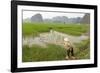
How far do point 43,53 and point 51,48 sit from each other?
0.09m

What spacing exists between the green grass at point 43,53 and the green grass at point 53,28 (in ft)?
0.44

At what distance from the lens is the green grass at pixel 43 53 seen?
1789 millimetres

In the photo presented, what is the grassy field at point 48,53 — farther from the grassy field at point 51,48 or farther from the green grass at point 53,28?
the green grass at point 53,28

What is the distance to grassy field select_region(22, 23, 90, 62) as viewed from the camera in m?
1.79

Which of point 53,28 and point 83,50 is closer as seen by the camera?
point 53,28

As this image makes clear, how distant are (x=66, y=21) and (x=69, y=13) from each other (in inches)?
3.1

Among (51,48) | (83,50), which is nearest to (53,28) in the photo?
(51,48)

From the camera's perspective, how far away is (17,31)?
1.74 m

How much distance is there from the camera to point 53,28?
6.14 ft

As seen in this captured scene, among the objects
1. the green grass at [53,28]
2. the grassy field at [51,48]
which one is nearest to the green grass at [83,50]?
the grassy field at [51,48]

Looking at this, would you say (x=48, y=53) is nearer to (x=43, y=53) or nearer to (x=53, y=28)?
(x=43, y=53)

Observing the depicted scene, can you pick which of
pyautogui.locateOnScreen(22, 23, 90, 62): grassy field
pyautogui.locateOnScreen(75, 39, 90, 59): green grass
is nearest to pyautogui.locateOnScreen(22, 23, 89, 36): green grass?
pyautogui.locateOnScreen(22, 23, 90, 62): grassy field

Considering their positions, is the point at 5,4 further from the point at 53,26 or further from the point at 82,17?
the point at 82,17

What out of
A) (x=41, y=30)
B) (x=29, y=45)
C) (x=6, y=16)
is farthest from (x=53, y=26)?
(x=6, y=16)
